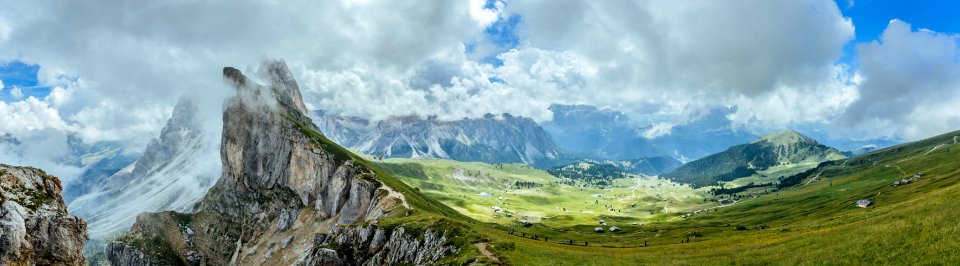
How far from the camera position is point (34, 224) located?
7412 centimetres

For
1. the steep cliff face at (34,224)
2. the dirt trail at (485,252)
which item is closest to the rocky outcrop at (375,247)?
the dirt trail at (485,252)

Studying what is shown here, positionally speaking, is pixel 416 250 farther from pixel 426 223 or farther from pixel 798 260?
pixel 798 260

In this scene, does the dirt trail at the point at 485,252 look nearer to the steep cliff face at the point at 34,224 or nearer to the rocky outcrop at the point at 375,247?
the rocky outcrop at the point at 375,247

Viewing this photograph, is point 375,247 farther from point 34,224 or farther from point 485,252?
point 34,224

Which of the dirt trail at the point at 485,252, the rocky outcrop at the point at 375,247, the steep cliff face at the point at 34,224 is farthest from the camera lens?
the rocky outcrop at the point at 375,247

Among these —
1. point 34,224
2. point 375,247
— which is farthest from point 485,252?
point 34,224

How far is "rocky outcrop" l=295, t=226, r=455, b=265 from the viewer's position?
334ft

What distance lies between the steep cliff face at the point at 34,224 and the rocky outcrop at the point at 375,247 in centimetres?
5377

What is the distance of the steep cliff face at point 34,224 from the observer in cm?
6994

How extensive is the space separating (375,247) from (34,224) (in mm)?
66394

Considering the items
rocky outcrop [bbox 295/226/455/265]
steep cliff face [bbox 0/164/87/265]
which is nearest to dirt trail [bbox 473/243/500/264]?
rocky outcrop [bbox 295/226/455/265]

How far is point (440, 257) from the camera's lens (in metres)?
89.7

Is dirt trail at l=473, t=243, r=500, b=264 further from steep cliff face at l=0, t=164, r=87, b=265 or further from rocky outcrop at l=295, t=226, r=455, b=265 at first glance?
steep cliff face at l=0, t=164, r=87, b=265

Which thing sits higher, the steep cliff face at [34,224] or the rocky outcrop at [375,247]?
the steep cliff face at [34,224]
